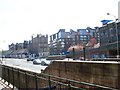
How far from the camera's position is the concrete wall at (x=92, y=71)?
943cm

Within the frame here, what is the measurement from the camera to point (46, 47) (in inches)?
6565

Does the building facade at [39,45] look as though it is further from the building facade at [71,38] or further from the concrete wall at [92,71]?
the concrete wall at [92,71]

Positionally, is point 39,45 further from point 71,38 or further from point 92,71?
point 92,71

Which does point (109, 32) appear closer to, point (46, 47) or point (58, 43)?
point (58, 43)

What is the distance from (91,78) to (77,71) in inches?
58.7

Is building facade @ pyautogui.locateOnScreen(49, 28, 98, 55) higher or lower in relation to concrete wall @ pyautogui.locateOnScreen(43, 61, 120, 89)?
higher

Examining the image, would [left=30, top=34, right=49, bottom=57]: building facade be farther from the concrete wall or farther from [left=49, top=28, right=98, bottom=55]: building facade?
the concrete wall

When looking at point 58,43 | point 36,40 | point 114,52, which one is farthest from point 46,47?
point 114,52

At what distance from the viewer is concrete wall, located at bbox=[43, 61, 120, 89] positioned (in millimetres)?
9425

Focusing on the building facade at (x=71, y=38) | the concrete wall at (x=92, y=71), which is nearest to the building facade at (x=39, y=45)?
the building facade at (x=71, y=38)

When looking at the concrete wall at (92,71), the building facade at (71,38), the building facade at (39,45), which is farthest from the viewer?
the building facade at (39,45)

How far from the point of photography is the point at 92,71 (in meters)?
10.9

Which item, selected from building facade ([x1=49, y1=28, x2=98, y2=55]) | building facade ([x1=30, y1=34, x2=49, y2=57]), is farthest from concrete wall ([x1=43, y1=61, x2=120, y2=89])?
building facade ([x1=30, y1=34, x2=49, y2=57])

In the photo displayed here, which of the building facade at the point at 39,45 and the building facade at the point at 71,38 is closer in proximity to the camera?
the building facade at the point at 71,38
